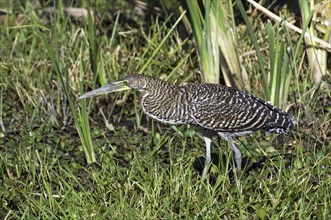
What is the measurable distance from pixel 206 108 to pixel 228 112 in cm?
18

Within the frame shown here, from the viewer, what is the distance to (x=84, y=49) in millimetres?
8422

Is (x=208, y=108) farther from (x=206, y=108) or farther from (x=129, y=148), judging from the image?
(x=129, y=148)

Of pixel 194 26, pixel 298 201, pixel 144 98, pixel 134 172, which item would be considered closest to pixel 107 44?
pixel 194 26

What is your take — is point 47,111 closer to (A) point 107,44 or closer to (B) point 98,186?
(A) point 107,44

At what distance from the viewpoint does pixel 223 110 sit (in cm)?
630

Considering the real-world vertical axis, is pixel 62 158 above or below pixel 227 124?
below

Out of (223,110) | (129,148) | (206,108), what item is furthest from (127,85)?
(129,148)

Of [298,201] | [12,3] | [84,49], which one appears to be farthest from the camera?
[12,3]

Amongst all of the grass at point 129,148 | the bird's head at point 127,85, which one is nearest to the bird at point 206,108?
the bird's head at point 127,85

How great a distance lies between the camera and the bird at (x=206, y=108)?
6227 mm

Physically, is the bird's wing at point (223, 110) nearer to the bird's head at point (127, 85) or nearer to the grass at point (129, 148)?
the grass at point (129, 148)

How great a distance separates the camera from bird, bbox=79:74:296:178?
623 cm

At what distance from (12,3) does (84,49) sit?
1.67 m

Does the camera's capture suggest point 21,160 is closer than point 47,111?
Yes
